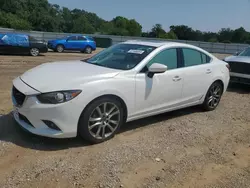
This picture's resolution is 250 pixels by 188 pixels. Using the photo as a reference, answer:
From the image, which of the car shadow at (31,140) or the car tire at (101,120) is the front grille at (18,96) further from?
the car tire at (101,120)

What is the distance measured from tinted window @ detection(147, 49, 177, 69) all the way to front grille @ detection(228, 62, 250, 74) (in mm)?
4295

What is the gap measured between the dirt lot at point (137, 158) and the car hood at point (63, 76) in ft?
2.68

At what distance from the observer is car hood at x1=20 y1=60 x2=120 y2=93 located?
3777 mm

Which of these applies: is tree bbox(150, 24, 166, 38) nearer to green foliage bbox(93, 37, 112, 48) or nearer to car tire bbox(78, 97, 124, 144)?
green foliage bbox(93, 37, 112, 48)

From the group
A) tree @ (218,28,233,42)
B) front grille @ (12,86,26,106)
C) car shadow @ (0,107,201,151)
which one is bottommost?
car shadow @ (0,107,201,151)

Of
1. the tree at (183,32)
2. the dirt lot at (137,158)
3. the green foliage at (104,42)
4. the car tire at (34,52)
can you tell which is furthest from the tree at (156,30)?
the dirt lot at (137,158)

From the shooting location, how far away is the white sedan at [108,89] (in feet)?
12.2

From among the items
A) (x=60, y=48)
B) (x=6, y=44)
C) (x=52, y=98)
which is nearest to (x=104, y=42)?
(x=60, y=48)

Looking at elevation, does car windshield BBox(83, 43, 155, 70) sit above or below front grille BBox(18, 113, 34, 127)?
above

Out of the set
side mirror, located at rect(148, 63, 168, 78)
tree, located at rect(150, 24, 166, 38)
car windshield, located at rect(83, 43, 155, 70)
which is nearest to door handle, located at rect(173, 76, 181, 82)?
side mirror, located at rect(148, 63, 168, 78)

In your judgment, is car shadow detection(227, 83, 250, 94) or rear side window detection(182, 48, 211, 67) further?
car shadow detection(227, 83, 250, 94)

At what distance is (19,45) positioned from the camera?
16188mm

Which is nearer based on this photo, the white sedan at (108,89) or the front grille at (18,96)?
the white sedan at (108,89)

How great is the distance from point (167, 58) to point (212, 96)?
168cm
